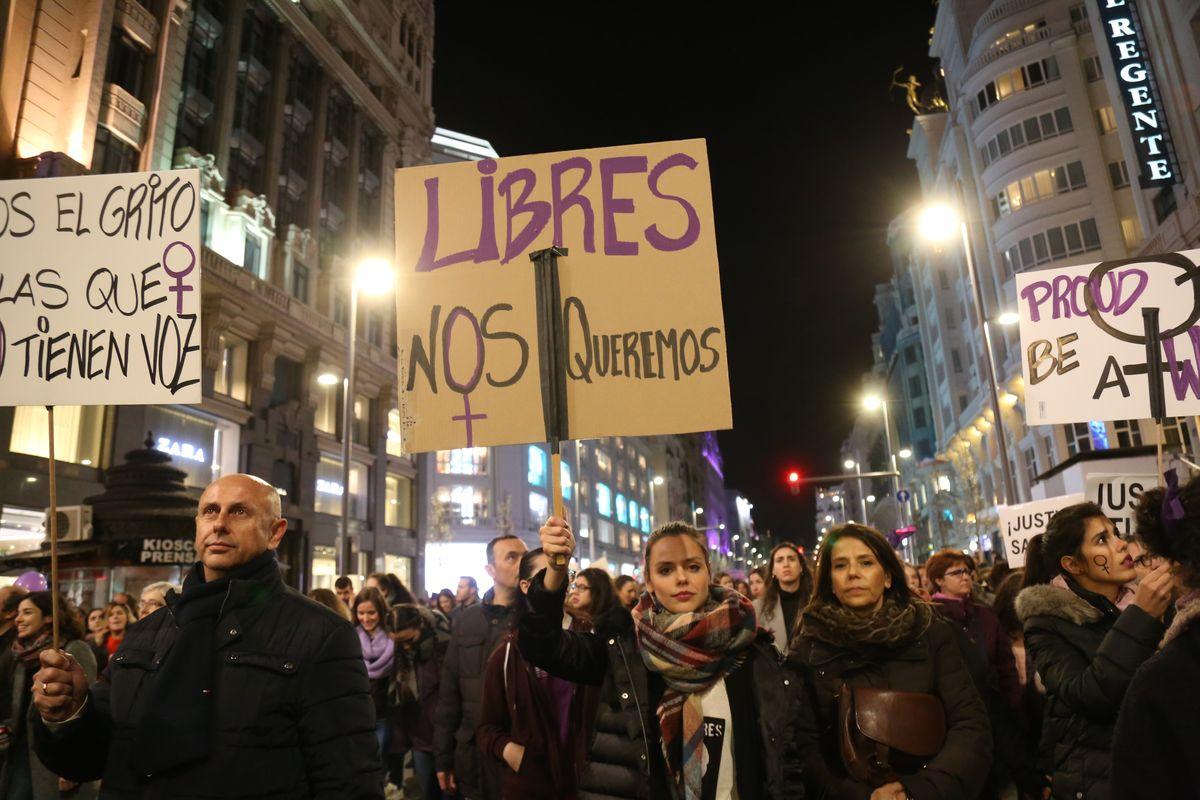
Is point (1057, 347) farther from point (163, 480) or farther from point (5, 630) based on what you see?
point (163, 480)

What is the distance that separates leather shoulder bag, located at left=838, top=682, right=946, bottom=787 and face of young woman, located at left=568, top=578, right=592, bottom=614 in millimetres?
2227

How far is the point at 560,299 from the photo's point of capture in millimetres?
4078

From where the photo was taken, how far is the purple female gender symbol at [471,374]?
A: 3.98 m

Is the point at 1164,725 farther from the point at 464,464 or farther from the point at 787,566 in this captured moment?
the point at 464,464

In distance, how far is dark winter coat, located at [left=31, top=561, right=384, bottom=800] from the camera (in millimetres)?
2869

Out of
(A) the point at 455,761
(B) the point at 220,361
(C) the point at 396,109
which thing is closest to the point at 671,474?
(C) the point at 396,109

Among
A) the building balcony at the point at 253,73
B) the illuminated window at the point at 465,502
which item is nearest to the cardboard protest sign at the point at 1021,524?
the building balcony at the point at 253,73

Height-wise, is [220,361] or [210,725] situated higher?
[220,361]

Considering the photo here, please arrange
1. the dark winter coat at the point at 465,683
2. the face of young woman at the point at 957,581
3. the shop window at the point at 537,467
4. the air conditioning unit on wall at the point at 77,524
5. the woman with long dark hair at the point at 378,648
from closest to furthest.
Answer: the dark winter coat at the point at 465,683 < the face of young woman at the point at 957,581 < the woman with long dark hair at the point at 378,648 < the air conditioning unit on wall at the point at 77,524 < the shop window at the point at 537,467

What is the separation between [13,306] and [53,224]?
0.49 metres

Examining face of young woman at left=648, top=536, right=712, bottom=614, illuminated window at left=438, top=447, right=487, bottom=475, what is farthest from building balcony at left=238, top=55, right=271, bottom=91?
face of young woman at left=648, top=536, right=712, bottom=614

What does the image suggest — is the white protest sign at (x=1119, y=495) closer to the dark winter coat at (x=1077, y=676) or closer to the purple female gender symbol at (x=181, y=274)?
the dark winter coat at (x=1077, y=676)

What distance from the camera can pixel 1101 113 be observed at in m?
37.4

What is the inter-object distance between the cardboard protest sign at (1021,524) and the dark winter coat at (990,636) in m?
4.52
